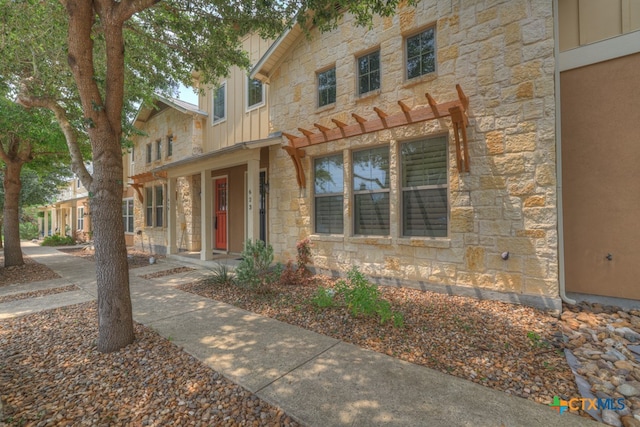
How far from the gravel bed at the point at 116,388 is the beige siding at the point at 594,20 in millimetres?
6131

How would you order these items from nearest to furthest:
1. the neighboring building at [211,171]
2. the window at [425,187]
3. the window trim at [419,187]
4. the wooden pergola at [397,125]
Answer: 1. the wooden pergola at [397,125]
2. the window trim at [419,187]
3. the window at [425,187]
4. the neighboring building at [211,171]

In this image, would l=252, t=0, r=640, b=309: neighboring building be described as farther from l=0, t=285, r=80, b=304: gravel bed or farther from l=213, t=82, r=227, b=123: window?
l=0, t=285, r=80, b=304: gravel bed

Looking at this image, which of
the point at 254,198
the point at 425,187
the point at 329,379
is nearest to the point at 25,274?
the point at 254,198

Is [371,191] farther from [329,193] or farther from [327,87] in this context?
[327,87]

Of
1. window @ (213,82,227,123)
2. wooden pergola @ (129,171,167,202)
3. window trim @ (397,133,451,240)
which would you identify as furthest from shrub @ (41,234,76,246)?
window trim @ (397,133,451,240)

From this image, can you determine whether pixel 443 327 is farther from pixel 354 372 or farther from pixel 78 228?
pixel 78 228

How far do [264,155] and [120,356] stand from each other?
5.70 metres

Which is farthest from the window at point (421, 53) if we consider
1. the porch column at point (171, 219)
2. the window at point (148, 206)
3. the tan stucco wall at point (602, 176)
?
the window at point (148, 206)

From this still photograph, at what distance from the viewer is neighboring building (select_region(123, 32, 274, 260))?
7.26 metres

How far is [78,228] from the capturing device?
806 inches

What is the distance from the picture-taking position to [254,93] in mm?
8297

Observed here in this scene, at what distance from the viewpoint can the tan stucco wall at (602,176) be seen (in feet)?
12.4

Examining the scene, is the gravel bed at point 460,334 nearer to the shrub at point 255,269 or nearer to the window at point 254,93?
the shrub at point 255,269

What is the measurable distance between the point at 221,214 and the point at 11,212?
5747mm
